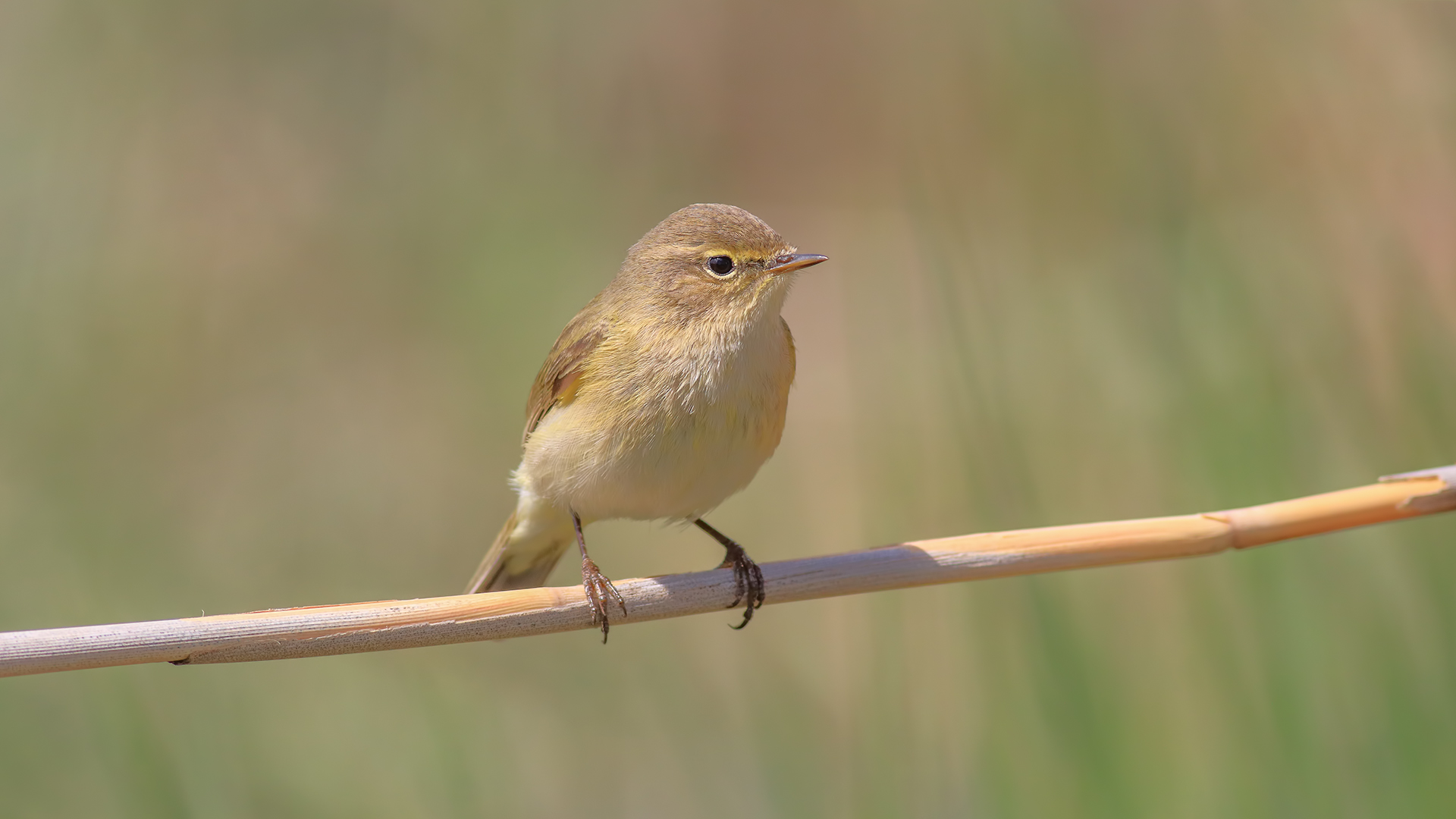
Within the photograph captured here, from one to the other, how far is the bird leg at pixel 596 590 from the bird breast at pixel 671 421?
164mm

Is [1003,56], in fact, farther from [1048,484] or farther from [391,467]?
[391,467]

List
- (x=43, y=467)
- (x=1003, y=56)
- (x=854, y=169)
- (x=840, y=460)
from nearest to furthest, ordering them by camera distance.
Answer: (x=43, y=467) < (x=1003, y=56) < (x=840, y=460) < (x=854, y=169)

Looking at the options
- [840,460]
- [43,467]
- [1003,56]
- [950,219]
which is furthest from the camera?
[840,460]

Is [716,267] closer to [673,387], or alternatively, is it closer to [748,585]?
[673,387]

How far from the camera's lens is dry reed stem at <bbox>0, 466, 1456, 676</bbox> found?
5.46 feet

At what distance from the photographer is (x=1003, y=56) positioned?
11.5ft

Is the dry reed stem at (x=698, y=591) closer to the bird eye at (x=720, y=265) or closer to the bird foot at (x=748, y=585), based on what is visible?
the bird foot at (x=748, y=585)

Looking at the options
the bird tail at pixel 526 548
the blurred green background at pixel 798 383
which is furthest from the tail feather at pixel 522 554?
the blurred green background at pixel 798 383

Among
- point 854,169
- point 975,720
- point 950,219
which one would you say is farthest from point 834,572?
point 854,169

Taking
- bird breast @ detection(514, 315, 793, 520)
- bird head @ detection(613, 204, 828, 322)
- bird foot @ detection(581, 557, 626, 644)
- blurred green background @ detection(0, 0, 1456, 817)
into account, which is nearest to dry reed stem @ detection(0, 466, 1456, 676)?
bird foot @ detection(581, 557, 626, 644)

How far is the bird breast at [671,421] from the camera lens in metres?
2.60

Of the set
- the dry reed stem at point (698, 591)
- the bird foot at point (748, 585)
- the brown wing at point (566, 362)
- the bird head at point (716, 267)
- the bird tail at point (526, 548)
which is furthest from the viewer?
the bird tail at point (526, 548)

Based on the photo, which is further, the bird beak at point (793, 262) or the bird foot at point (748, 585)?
the bird beak at point (793, 262)

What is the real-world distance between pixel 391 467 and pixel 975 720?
9.54 feet
